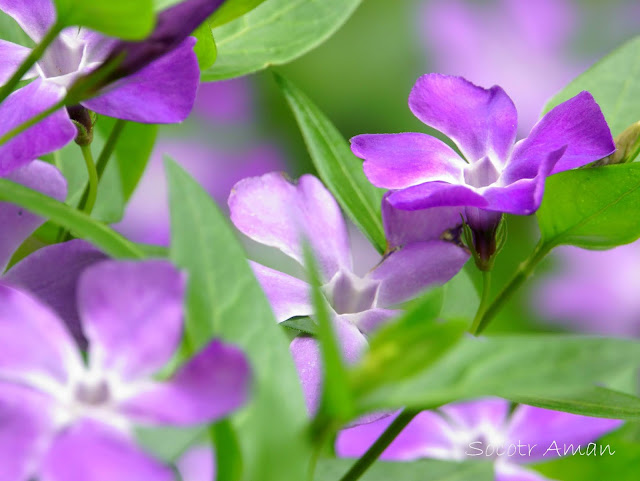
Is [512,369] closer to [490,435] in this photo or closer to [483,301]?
[483,301]

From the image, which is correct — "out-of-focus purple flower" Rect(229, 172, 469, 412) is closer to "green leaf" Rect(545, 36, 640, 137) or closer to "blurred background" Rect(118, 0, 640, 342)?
"green leaf" Rect(545, 36, 640, 137)

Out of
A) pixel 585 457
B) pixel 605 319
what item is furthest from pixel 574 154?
pixel 605 319

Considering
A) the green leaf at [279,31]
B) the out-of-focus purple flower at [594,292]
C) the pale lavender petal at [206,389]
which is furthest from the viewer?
the out-of-focus purple flower at [594,292]

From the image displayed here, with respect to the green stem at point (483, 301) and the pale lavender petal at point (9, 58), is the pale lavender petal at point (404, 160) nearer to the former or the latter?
the green stem at point (483, 301)

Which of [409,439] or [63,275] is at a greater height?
[63,275]

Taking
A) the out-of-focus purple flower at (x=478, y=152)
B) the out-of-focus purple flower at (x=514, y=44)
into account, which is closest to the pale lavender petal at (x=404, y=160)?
the out-of-focus purple flower at (x=478, y=152)

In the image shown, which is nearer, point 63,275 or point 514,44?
point 63,275

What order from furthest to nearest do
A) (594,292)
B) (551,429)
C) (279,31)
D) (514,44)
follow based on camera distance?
1. (514,44)
2. (594,292)
3. (551,429)
4. (279,31)

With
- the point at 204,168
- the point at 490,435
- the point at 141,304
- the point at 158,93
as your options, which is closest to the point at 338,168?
the point at 158,93
